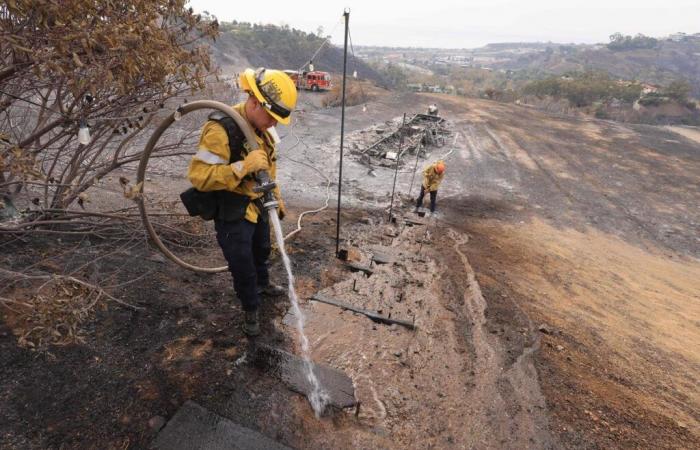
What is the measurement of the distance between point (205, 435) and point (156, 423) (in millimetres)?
336

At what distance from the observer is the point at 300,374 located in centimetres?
294

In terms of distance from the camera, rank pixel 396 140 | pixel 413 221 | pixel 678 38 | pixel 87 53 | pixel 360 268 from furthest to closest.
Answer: pixel 678 38 < pixel 396 140 < pixel 413 221 < pixel 360 268 < pixel 87 53

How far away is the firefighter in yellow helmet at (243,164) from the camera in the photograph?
2.74 meters

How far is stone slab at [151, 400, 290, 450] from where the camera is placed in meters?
2.27

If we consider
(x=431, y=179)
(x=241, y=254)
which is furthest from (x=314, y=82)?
(x=241, y=254)

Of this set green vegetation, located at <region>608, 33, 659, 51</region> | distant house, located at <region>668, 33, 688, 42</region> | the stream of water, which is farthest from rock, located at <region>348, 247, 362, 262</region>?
distant house, located at <region>668, 33, 688, 42</region>

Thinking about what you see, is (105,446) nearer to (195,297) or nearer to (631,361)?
(195,297)

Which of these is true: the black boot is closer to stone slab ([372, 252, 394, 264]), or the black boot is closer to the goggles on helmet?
the goggles on helmet

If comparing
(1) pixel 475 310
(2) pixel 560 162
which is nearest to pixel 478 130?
(2) pixel 560 162

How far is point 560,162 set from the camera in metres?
13.4

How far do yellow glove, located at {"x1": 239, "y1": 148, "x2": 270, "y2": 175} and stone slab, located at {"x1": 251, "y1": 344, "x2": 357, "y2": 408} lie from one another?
1461 millimetres

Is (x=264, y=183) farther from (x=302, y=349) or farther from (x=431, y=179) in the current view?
(x=431, y=179)

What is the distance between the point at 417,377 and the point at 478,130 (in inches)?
624

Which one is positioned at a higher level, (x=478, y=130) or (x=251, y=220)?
(x=251, y=220)
